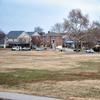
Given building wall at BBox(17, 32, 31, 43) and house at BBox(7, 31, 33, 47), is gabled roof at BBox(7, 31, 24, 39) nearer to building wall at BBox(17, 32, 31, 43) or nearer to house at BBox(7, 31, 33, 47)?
house at BBox(7, 31, 33, 47)

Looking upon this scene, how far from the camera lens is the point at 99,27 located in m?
145

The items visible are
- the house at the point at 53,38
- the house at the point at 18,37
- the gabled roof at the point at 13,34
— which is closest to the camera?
the house at the point at 18,37

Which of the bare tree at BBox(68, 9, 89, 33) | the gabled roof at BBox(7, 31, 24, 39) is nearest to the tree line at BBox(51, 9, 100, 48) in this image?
the bare tree at BBox(68, 9, 89, 33)

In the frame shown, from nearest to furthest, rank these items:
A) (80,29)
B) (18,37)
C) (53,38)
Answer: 1. (80,29)
2. (53,38)
3. (18,37)

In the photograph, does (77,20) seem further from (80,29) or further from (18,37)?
(18,37)

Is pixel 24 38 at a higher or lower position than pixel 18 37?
lower

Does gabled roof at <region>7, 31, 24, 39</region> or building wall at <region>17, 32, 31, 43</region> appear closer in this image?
building wall at <region>17, 32, 31, 43</region>

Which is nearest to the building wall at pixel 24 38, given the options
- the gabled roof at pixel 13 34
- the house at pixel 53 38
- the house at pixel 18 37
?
the house at pixel 18 37

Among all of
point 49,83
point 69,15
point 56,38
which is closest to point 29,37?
point 56,38

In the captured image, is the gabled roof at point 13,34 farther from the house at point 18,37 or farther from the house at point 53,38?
the house at point 53,38

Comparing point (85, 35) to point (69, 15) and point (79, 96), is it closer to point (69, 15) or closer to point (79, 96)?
point (69, 15)

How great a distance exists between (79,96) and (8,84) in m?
5.97

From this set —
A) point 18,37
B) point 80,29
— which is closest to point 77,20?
point 80,29

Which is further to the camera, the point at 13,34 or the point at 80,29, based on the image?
the point at 13,34
